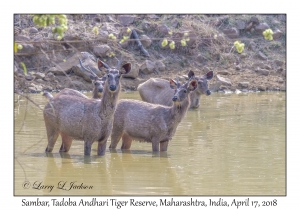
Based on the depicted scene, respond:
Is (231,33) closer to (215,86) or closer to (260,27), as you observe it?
(260,27)

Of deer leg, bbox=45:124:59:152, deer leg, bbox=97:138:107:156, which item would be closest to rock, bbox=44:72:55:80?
deer leg, bbox=45:124:59:152

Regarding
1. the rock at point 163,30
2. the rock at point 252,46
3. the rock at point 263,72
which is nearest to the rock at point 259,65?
the rock at point 263,72

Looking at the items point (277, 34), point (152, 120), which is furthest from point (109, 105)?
point (277, 34)

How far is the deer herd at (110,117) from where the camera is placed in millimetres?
12766

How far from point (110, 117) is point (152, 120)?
3.91ft

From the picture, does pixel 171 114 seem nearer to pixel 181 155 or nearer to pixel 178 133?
pixel 181 155

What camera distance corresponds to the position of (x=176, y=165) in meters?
12.6

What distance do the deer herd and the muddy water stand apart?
36 centimetres

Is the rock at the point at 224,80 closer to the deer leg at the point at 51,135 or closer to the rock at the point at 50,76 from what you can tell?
the rock at the point at 50,76

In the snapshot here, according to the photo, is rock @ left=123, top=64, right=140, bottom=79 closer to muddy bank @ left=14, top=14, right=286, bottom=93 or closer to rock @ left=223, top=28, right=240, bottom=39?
muddy bank @ left=14, top=14, right=286, bottom=93

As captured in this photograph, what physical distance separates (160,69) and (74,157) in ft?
46.7

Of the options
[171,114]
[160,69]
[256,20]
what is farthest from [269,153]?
[256,20]
